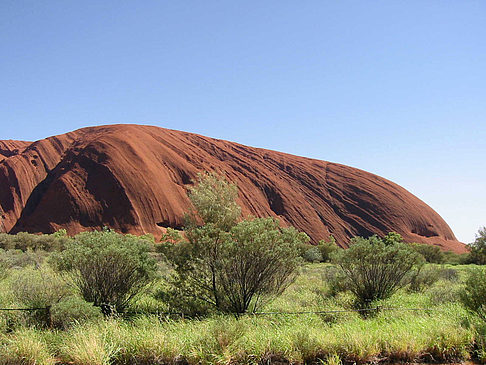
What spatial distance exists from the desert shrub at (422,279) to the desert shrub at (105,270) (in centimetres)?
→ 1005

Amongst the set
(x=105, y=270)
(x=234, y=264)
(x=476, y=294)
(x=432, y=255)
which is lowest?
(x=432, y=255)

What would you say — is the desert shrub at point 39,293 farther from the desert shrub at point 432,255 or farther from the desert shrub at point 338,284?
the desert shrub at point 432,255

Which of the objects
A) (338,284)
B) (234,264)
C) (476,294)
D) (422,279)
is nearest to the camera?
(476,294)

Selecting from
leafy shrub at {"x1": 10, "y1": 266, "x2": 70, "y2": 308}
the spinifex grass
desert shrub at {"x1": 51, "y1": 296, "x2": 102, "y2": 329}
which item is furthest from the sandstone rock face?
the spinifex grass

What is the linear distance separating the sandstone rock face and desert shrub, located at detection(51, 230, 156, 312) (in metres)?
35.2

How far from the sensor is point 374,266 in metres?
9.82

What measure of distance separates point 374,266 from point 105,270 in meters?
7.12

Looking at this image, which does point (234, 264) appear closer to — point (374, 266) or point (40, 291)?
point (40, 291)

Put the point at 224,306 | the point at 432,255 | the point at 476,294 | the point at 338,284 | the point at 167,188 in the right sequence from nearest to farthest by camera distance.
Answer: the point at 476,294 → the point at 224,306 → the point at 338,284 → the point at 432,255 → the point at 167,188

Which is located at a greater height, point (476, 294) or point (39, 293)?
point (476, 294)

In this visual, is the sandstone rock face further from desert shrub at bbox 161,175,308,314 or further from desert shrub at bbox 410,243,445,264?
desert shrub at bbox 161,175,308,314

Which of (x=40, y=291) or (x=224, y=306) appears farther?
(x=224, y=306)

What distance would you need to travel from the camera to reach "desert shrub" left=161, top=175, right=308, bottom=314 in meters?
7.87

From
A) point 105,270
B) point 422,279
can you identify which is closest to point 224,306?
point 105,270
